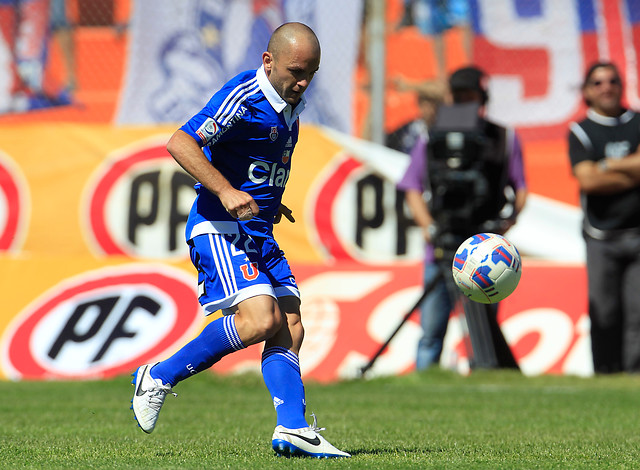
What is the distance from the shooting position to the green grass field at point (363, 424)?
4461 millimetres

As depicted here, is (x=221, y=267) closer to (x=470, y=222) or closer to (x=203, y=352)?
(x=203, y=352)

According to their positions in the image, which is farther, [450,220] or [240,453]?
[450,220]

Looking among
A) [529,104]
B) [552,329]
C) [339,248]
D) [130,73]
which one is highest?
[130,73]

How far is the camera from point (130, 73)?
1204cm

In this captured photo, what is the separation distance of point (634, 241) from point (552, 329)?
50.9 inches

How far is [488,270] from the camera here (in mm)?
5242

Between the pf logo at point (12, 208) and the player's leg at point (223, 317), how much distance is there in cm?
674

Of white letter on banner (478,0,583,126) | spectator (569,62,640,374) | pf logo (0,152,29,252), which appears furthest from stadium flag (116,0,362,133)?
spectator (569,62,640,374)

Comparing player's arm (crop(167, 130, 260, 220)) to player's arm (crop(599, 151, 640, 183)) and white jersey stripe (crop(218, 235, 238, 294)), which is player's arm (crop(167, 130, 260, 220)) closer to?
white jersey stripe (crop(218, 235, 238, 294))

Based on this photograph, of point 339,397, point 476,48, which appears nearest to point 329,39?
point 476,48

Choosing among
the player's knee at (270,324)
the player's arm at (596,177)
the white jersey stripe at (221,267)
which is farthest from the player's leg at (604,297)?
the white jersey stripe at (221,267)

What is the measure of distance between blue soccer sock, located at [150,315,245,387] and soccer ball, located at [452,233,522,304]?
1258mm

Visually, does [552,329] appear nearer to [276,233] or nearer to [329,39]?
[276,233]

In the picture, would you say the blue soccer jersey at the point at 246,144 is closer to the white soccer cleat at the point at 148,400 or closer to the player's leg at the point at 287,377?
the player's leg at the point at 287,377
